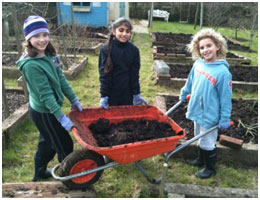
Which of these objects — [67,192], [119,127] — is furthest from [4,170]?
[119,127]

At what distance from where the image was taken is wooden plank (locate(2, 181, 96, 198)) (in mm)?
2160

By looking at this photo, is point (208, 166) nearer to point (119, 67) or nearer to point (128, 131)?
point (128, 131)

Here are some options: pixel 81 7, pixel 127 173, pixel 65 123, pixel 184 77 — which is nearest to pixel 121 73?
pixel 65 123

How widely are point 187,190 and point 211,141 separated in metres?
0.62

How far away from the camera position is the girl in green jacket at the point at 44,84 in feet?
6.73

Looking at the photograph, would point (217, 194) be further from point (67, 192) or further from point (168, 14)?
point (168, 14)

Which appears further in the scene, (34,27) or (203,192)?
(203,192)

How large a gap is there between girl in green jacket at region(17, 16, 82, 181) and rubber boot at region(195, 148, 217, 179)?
1538 mm

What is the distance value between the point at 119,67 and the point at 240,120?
6.90 feet

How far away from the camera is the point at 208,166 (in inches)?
110

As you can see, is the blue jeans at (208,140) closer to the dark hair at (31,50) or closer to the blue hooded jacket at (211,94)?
the blue hooded jacket at (211,94)

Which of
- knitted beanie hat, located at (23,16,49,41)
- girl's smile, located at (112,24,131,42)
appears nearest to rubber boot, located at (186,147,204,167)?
girl's smile, located at (112,24,131,42)

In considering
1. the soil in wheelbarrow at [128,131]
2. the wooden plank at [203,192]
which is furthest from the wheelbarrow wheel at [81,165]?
the wooden plank at [203,192]

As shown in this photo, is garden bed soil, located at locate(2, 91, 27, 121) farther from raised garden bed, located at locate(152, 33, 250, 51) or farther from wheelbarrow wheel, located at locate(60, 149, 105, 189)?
raised garden bed, located at locate(152, 33, 250, 51)
